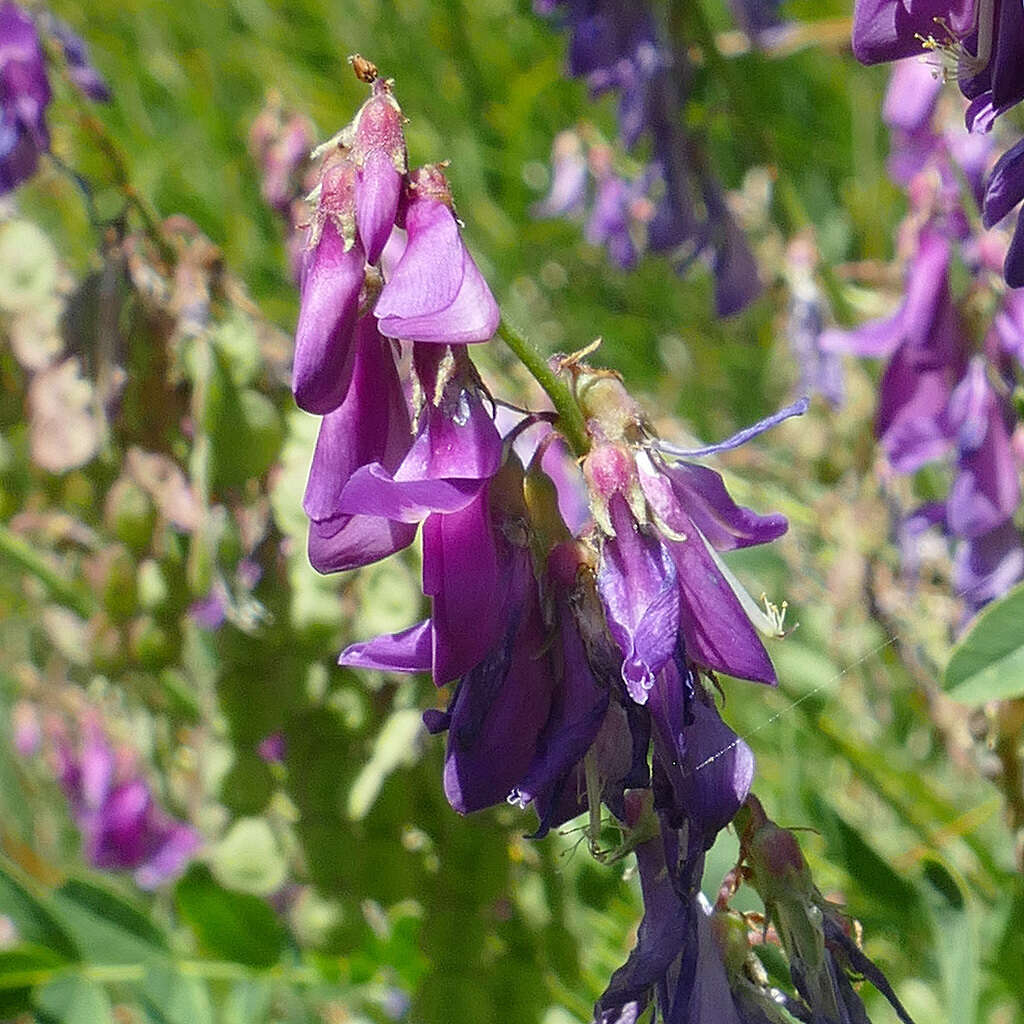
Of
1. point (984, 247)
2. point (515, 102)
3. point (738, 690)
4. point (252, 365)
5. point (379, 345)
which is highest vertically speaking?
point (379, 345)

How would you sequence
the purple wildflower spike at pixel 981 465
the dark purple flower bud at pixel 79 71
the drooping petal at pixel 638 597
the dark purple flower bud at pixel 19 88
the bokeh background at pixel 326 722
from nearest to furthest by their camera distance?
1. the drooping petal at pixel 638 597
2. the bokeh background at pixel 326 722
3. the purple wildflower spike at pixel 981 465
4. the dark purple flower bud at pixel 19 88
5. the dark purple flower bud at pixel 79 71

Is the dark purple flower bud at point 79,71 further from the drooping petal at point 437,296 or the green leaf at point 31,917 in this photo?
the drooping petal at point 437,296

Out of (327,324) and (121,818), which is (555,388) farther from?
(121,818)

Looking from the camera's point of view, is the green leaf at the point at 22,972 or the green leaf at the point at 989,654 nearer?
the green leaf at the point at 989,654

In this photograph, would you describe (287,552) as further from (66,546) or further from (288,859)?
(66,546)

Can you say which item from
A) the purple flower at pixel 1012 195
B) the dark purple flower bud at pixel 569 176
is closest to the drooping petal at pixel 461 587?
the purple flower at pixel 1012 195

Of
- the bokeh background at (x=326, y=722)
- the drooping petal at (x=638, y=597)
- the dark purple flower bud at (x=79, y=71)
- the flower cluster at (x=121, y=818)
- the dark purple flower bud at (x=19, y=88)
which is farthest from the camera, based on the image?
the flower cluster at (x=121, y=818)

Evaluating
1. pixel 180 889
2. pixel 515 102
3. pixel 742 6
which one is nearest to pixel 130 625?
pixel 180 889
